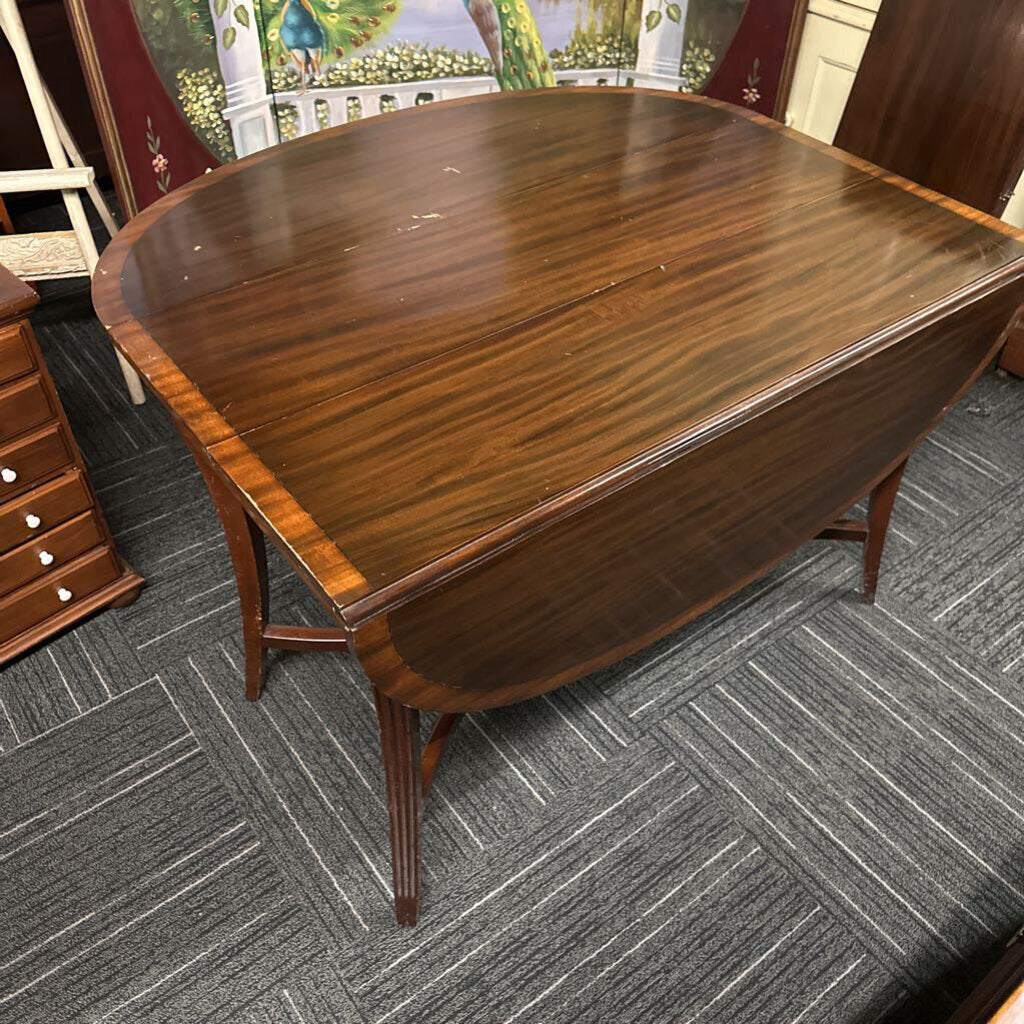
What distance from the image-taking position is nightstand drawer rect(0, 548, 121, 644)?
1533mm

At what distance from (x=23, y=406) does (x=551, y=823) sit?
1007mm

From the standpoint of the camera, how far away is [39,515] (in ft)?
4.86

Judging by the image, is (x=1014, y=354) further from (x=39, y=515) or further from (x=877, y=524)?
(x=39, y=515)

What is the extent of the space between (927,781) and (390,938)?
0.87 m

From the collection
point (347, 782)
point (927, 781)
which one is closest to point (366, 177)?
point (347, 782)

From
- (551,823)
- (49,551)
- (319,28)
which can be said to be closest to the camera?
(551,823)

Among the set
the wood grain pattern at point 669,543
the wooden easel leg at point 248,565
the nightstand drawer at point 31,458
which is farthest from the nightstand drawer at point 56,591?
the wood grain pattern at point 669,543

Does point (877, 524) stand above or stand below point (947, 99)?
below

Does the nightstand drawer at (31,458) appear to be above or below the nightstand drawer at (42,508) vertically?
above

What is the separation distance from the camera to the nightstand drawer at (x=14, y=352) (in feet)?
4.26

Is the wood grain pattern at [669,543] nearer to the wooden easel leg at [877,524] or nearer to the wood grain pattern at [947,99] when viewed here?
the wooden easel leg at [877,524]

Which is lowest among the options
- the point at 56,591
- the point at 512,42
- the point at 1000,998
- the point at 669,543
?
the point at 56,591

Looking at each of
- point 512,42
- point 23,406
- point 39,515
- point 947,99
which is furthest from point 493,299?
point 512,42

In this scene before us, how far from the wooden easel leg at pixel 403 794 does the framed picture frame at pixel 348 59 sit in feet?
4.66
